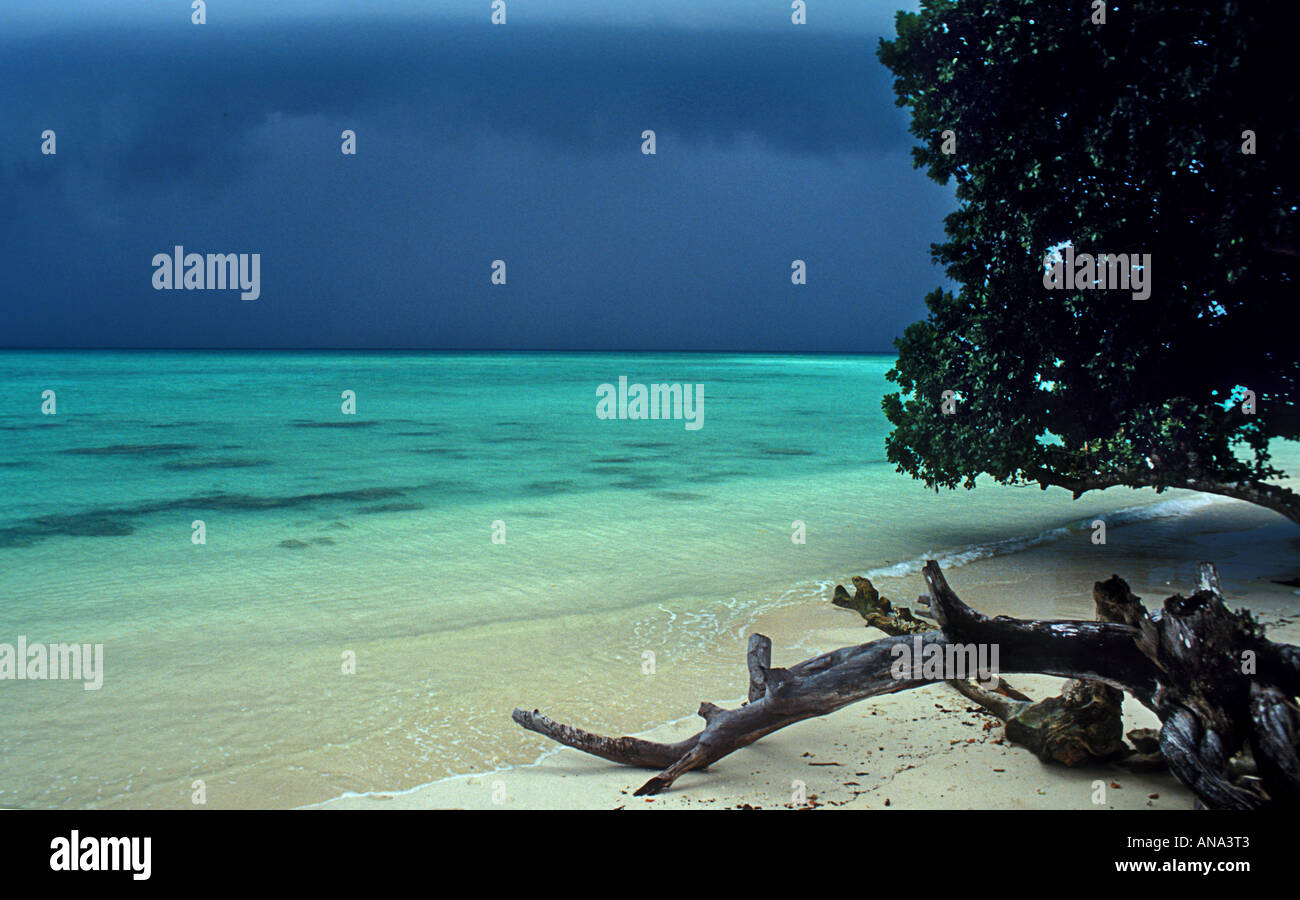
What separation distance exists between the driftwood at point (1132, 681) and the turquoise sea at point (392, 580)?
1.49 m

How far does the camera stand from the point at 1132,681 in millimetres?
5113

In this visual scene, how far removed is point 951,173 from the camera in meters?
10.6

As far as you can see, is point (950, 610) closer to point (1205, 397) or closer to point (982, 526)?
point (1205, 397)

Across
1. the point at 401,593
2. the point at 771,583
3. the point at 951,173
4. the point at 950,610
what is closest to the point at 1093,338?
the point at 951,173

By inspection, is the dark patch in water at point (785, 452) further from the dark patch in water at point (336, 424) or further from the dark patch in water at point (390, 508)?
the dark patch in water at point (336, 424)

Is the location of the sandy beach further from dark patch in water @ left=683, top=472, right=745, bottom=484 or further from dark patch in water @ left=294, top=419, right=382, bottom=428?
dark patch in water @ left=294, top=419, right=382, bottom=428

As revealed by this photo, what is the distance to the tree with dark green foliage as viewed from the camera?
824 centimetres

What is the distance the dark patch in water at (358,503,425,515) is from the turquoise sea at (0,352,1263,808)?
96mm

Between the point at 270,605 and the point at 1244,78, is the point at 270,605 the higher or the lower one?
the lower one

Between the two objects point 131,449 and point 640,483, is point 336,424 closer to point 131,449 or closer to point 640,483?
point 131,449

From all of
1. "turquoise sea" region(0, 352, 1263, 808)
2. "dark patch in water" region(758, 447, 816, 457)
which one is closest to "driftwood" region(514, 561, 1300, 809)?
"turquoise sea" region(0, 352, 1263, 808)

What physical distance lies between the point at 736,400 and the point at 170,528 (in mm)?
43830

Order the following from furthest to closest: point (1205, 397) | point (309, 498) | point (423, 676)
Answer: point (309, 498) < point (1205, 397) < point (423, 676)

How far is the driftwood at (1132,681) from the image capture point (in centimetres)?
450
